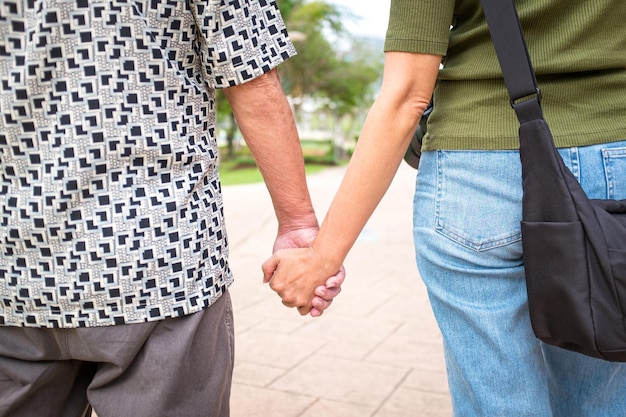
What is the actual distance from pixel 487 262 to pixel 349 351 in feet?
Answer: 8.01

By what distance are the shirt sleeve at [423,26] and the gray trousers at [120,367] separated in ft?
2.08

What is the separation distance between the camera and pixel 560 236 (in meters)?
1.30

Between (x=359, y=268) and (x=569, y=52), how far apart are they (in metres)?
4.43

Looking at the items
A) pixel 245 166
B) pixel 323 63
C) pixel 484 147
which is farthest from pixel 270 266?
pixel 323 63

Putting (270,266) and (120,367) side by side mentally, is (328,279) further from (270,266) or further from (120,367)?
(120,367)

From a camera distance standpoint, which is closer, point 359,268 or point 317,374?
point 317,374

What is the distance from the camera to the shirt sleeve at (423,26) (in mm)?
1402

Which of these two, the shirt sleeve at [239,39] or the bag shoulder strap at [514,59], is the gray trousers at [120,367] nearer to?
the shirt sleeve at [239,39]

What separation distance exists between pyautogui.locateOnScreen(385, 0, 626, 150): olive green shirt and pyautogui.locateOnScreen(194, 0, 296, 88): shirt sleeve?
250 millimetres

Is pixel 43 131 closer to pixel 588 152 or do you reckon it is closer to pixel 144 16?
pixel 144 16

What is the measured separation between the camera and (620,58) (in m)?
1.38

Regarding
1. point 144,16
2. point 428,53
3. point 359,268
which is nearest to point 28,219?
point 144,16

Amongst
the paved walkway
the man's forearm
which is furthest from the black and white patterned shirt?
the paved walkway

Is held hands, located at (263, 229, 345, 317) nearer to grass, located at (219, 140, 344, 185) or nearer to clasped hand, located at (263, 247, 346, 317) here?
clasped hand, located at (263, 247, 346, 317)
